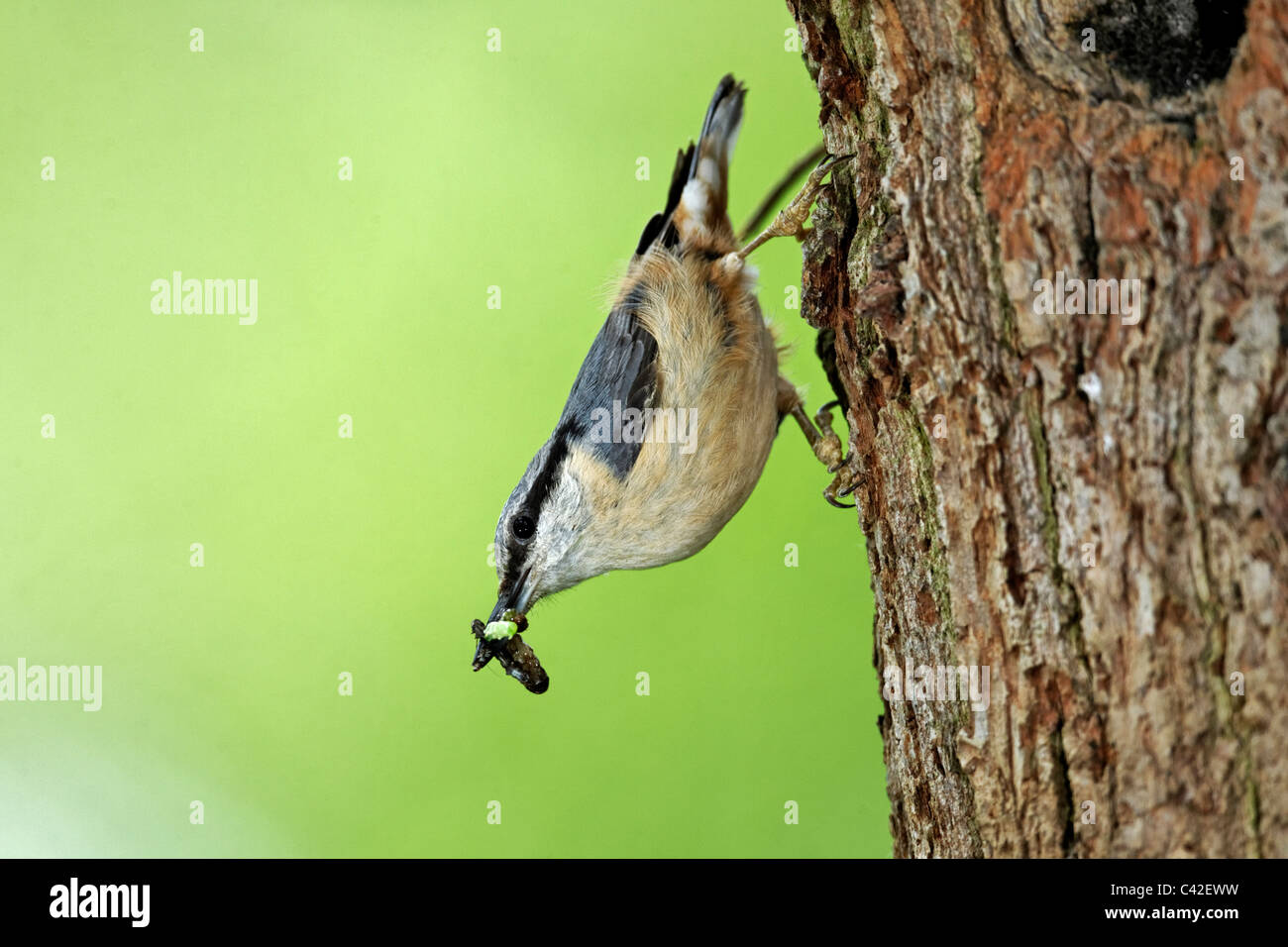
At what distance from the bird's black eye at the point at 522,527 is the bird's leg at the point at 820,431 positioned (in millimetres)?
889

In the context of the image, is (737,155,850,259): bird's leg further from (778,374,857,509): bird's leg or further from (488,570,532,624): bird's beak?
(488,570,532,624): bird's beak

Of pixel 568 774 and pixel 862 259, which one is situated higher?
pixel 862 259

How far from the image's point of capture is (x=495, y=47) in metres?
3.89

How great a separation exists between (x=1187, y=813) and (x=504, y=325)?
9.20ft

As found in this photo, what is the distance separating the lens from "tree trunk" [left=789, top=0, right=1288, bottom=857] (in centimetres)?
162

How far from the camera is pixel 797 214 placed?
9.20 ft

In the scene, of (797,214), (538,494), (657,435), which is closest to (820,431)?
(657,435)

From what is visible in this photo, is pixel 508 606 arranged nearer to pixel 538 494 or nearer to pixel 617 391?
pixel 538 494

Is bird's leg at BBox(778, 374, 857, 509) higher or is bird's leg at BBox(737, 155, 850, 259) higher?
bird's leg at BBox(737, 155, 850, 259)

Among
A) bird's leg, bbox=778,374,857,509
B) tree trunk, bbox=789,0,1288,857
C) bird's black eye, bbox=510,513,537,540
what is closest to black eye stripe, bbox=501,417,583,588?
bird's black eye, bbox=510,513,537,540

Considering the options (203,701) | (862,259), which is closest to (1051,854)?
(862,259)

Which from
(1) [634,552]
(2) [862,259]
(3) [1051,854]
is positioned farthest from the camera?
(1) [634,552]

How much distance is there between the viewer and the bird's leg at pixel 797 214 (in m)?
2.58
